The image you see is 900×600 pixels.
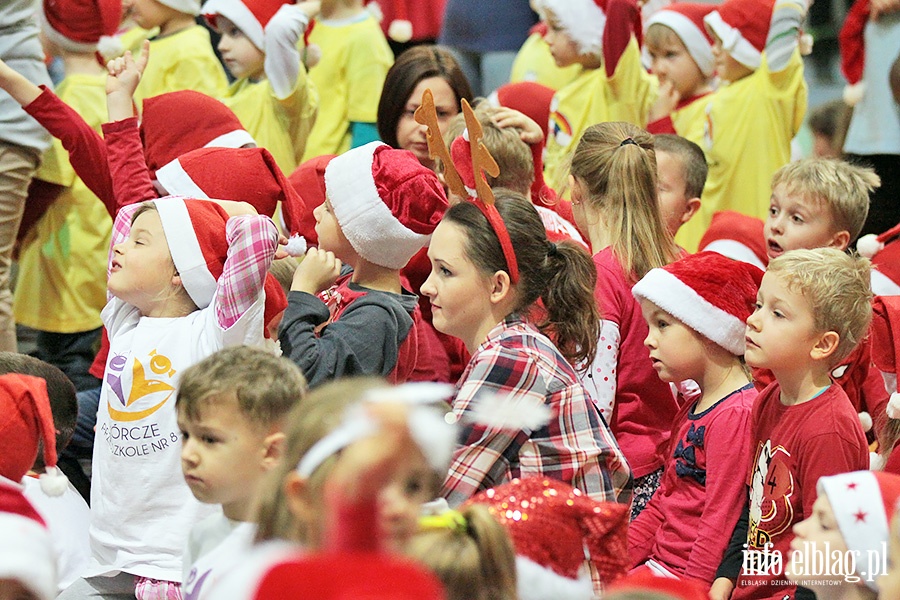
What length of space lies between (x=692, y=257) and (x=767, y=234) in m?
0.87

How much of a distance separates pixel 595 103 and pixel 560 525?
3.87 m

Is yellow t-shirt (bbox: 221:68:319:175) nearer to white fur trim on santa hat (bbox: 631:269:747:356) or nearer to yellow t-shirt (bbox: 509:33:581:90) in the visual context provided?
yellow t-shirt (bbox: 509:33:581:90)

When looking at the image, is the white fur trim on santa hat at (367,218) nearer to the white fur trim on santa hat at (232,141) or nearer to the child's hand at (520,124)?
the child's hand at (520,124)

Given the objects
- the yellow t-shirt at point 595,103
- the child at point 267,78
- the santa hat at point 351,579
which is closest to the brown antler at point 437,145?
the santa hat at point 351,579

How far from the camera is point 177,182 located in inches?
161

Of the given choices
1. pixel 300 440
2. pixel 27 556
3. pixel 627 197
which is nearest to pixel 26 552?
pixel 27 556

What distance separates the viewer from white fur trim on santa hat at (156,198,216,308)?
3.36 m

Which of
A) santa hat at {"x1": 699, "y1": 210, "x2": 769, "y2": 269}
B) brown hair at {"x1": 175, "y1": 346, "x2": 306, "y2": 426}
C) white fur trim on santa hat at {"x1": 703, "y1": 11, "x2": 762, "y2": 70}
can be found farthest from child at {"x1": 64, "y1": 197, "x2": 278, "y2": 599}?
white fur trim on santa hat at {"x1": 703, "y1": 11, "x2": 762, "y2": 70}

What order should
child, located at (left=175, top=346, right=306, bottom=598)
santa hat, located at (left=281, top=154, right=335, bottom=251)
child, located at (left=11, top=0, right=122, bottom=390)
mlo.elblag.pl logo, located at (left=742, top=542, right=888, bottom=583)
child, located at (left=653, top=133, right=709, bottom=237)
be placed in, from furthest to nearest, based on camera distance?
1. child, located at (left=11, top=0, right=122, bottom=390)
2. child, located at (left=653, top=133, right=709, bottom=237)
3. santa hat, located at (left=281, top=154, right=335, bottom=251)
4. child, located at (left=175, top=346, right=306, bottom=598)
5. mlo.elblag.pl logo, located at (left=742, top=542, right=888, bottom=583)

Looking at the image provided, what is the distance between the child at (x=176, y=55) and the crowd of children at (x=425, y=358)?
286 mm

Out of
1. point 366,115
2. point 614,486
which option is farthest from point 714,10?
point 614,486

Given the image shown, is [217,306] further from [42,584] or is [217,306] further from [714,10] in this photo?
[714,10]

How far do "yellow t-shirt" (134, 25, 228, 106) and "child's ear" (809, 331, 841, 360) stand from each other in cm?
359

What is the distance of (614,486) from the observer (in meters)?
3.22
